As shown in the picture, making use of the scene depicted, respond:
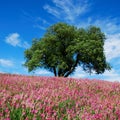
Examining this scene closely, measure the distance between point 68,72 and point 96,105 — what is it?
45.7 meters

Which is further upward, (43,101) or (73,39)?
(73,39)

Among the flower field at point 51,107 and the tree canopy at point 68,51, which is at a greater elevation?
the tree canopy at point 68,51

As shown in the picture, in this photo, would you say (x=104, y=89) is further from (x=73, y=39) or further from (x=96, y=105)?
(x=73, y=39)

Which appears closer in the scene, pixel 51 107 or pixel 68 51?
pixel 51 107

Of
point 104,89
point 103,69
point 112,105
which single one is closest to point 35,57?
point 103,69

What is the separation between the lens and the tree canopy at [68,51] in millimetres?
50969

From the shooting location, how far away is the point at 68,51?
52.0 metres

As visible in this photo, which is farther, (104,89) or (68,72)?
(68,72)

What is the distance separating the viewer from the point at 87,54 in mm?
51438

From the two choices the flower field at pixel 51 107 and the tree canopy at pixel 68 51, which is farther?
the tree canopy at pixel 68 51

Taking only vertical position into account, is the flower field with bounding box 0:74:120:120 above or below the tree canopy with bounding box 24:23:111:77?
below

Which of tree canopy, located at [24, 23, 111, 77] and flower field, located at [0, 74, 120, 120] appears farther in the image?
tree canopy, located at [24, 23, 111, 77]

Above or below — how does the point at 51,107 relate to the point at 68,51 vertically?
below

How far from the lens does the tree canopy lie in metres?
51.0
